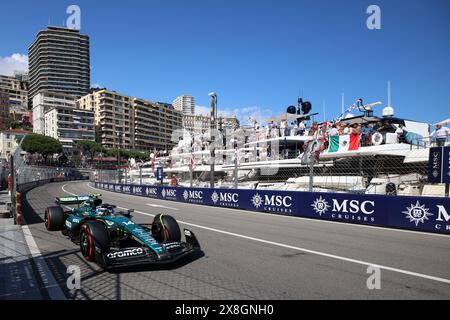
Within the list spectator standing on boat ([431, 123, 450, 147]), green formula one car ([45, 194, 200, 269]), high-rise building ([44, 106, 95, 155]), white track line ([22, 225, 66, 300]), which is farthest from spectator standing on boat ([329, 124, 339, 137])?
high-rise building ([44, 106, 95, 155])

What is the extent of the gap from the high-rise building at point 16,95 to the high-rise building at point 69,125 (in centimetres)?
4633

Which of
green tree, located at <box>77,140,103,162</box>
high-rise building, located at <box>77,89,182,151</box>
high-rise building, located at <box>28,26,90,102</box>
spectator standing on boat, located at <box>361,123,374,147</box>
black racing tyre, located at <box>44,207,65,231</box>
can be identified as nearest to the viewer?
black racing tyre, located at <box>44,207,65,231</box>

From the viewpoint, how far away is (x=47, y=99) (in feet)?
447

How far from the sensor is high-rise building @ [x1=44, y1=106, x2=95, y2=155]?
118m

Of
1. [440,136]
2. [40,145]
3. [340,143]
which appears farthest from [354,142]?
[40,145]

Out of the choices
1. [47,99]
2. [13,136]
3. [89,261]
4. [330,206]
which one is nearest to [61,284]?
[89,261]

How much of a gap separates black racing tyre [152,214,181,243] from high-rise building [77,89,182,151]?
112 meters

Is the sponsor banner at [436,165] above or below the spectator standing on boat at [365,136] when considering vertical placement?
below

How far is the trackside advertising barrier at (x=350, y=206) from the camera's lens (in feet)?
31.6

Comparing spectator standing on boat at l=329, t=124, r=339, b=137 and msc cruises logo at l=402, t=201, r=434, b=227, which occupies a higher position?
spectator standing on boat at l=329, t=124, r=339, b=137

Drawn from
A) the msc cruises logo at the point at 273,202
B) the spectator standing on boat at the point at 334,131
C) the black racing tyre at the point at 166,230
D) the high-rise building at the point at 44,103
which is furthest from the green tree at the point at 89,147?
the black racing tyre at the point at 166,230

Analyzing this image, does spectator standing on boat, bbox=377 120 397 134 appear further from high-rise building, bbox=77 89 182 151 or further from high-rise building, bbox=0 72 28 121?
high-rise building, bbox=0 72 28 121

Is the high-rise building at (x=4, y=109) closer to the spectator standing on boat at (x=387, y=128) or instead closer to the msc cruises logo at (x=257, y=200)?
the spectator standing on boat at (x=387, y=128)
